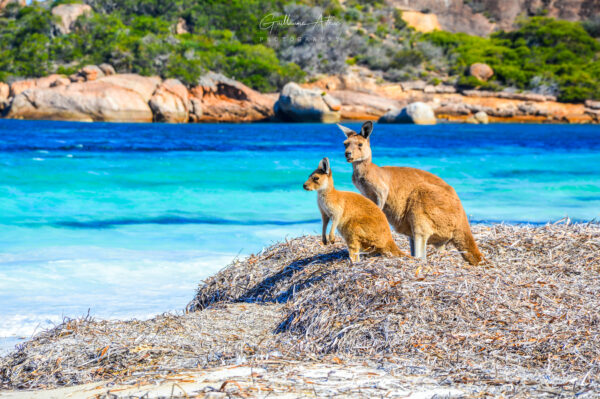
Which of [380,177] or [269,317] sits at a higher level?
[380,177]

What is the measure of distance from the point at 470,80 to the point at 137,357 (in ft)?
222

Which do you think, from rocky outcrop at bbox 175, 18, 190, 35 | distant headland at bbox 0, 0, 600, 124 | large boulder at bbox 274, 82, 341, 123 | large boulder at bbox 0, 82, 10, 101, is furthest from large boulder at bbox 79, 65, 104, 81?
rocky outcrop at bbox 175, 18, 190, 35

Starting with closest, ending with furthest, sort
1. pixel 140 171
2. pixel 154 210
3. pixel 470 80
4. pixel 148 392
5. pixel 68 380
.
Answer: pixel 148 392, pixel 68 380, pixel 154 210, pixel 140 171, pixel 470 80

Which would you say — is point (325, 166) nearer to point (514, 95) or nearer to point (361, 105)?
point (361, 105)

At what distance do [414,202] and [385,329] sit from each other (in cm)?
156

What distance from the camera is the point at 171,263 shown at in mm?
8594

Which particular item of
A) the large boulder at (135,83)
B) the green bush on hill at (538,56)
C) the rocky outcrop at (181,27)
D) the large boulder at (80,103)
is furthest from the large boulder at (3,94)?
the green bush on hill at (538,56)

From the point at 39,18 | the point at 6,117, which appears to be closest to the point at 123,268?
the point at 6,117

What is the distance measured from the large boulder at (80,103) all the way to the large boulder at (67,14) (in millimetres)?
24779

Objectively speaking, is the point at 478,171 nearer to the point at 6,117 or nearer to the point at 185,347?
the point at 185,347

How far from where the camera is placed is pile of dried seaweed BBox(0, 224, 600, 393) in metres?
3.73

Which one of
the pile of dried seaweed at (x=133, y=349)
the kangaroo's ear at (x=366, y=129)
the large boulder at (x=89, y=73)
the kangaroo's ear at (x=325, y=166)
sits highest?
the large boulder at (x=89, y=73)

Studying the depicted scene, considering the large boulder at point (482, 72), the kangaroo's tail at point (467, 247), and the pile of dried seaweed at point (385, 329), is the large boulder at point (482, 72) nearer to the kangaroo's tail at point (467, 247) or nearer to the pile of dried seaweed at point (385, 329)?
the kangaroo's tail at point (467, 247)

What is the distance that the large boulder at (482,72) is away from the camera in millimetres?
69500
